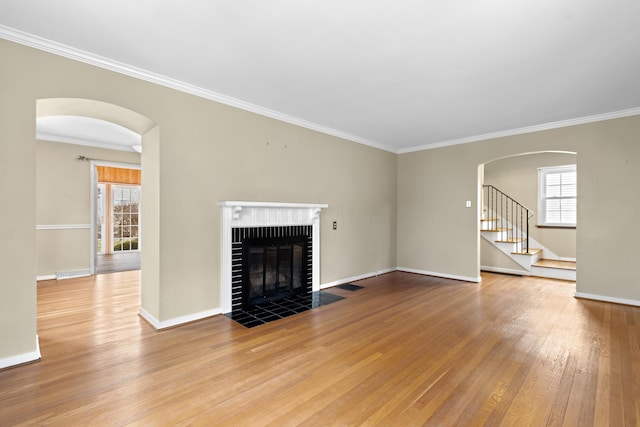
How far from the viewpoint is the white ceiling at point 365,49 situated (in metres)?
2.08

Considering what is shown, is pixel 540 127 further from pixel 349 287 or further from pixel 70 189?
pixel 70 189

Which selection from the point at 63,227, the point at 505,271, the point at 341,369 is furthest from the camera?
the point at 505,271

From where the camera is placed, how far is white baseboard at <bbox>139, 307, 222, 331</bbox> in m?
3.16

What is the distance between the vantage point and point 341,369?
2391 mm

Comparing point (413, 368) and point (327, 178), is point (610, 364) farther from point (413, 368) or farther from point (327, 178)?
point (327, 178)

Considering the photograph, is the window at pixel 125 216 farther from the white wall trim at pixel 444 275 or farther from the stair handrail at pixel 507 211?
the stair handrail at pixel 507 211

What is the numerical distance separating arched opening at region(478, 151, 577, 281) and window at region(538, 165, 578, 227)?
0.05 meters

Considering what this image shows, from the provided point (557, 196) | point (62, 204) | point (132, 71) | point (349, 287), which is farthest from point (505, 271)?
point (62, 204)

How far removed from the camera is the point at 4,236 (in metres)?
2.35

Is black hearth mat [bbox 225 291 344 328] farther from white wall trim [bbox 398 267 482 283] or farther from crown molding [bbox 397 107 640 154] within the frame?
crown molding [bbox 397 107 640 154]

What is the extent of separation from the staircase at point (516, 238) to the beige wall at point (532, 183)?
145 mm

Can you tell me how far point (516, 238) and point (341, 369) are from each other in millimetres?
6013

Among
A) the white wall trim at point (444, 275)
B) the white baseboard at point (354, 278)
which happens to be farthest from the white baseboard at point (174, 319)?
the white wall trim at point (444, 275)

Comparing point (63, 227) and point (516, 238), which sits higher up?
point (63, 227)
